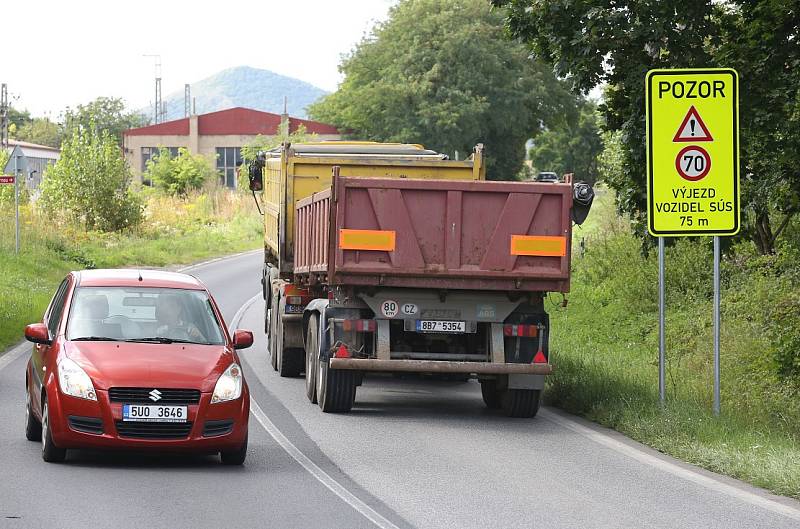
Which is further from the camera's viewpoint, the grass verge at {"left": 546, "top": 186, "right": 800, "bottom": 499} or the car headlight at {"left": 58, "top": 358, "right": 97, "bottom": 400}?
the grass verge at {"left": 546, "top": 186, "right": 800, "bottom": 499}

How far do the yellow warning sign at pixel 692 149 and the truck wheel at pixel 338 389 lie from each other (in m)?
3.63

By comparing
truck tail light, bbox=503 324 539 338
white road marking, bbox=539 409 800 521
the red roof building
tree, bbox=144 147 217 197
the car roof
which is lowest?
white road marking, bbox=539 409 800 521

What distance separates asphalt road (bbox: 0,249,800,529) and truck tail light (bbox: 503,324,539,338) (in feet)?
3.12

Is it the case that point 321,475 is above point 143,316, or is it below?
below

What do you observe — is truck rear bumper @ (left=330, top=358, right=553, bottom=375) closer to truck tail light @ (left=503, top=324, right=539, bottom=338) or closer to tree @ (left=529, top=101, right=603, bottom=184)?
truck tail light @ (left=503, top=324, right=539, bottom=338)

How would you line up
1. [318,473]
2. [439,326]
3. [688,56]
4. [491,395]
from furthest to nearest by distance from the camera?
1. [688,56]
2. [491,395]
3. [439,326]
4. [318,473]

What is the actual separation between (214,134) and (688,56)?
93075 millimetres

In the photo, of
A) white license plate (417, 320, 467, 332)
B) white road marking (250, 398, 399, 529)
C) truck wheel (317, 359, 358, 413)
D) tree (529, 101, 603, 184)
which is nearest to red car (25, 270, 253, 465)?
white road marking (250, 398, 399, 529)

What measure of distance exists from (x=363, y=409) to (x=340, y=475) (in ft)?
16.3

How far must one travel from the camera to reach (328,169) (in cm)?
1952

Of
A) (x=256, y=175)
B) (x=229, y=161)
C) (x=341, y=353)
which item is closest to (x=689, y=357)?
(x=341, y=353)

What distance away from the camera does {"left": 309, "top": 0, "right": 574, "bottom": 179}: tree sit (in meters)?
82.8

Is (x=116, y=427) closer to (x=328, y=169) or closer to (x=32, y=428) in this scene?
(x=32, y=428)

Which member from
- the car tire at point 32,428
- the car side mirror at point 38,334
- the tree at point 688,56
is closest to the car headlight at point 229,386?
the car side mirror at point 38,334
